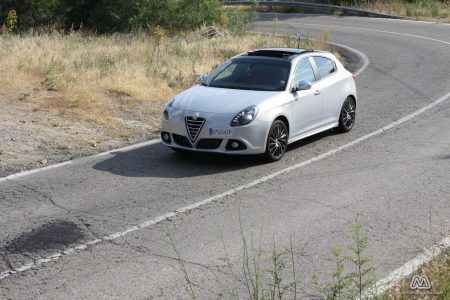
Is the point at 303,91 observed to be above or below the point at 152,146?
above

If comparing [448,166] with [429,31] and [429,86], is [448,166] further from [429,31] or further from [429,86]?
[429,31]

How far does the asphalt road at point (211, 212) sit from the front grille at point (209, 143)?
12.0 inches

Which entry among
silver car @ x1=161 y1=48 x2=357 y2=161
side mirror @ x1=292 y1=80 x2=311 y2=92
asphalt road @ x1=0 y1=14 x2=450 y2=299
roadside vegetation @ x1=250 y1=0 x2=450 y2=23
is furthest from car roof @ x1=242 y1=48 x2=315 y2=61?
roadside vegetation @ x1=250 y1=0 x2=450 y2=23

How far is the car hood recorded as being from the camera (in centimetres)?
1107

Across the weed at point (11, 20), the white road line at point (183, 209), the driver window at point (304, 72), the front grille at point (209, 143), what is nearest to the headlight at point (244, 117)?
the front grille at point (209, 143)

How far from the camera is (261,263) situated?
23.6 feet

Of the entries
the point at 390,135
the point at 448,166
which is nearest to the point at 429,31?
the point at 390,135

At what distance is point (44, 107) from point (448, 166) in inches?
290

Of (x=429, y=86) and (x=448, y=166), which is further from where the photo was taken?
(x=429, y=86)

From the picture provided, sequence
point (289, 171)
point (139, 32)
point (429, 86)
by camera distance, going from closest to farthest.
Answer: point (289, 171) → point (429, 86) → point (139, 32)

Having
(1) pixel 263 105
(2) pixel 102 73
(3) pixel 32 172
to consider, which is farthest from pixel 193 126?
(2) pixel 102 73

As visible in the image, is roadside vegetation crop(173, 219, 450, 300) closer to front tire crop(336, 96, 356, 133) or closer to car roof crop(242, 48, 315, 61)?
car roof crop(242, 48, 315, 61)

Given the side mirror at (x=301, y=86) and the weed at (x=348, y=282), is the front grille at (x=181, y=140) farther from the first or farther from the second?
the weed at (x=348, y=282)

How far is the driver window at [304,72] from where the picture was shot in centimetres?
1226
